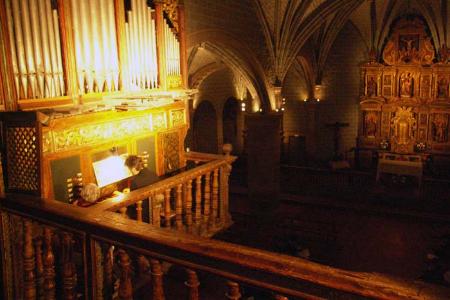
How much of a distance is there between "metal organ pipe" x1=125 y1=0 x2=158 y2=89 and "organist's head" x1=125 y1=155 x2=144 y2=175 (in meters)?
1.04

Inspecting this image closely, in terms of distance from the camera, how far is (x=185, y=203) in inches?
242

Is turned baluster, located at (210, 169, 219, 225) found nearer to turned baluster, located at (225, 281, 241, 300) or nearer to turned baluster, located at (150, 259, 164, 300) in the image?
turned baluster, located at (150, 259, 164, 300)

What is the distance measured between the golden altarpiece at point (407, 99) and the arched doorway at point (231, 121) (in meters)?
6.07

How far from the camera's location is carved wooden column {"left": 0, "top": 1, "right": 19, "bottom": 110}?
4359mm

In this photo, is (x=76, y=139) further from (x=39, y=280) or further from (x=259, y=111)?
(x=259, y=111)

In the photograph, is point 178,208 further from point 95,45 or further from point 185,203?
point 95,45

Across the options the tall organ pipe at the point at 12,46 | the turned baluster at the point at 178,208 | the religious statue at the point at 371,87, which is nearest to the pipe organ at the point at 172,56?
the turned baluster at the point at 178,208

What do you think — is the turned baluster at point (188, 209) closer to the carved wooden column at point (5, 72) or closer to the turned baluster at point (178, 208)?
the turned baluster at point (178, 208)

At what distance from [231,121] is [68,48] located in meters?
16.7

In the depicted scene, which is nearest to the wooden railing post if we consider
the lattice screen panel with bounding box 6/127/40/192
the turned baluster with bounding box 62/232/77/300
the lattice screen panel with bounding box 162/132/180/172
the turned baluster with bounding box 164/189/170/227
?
the lattice screen panel with bounding box 162/132/180/172

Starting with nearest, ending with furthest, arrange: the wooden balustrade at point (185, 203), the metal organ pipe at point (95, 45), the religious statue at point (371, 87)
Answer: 1. the wooden balustrade at point (185, 203)
2. the metal organ pipe at point (95, 45)
3. the religious statue at point (371, 87)

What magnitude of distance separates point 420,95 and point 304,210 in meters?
7.77

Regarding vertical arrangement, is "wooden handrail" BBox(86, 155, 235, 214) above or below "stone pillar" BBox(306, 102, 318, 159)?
above

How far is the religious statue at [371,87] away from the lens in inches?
734
